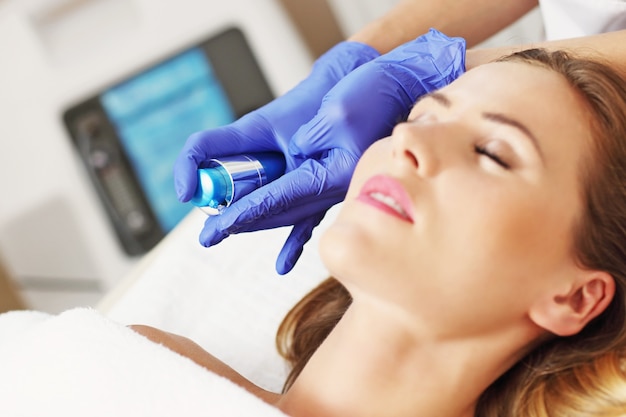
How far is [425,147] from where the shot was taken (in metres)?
0.78

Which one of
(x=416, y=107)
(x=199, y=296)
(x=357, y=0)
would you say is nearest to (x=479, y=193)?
(x=416, y=107)

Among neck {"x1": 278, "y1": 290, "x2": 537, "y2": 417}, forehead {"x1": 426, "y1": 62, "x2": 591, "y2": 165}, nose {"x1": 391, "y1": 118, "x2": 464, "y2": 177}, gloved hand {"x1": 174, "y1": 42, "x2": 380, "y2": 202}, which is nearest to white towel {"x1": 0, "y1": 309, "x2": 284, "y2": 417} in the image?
neck {"x1": 278, "y1": 290, "x2": 537, "y2": 417}

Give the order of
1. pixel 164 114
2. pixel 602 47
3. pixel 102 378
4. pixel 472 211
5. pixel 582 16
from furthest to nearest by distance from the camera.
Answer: pixel 164 114
pixel 582 16
pixel 602 47
pixel 102 378
pixel 472 211

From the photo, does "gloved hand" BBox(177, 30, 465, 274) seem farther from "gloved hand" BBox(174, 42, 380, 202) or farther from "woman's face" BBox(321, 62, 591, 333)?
"woman's face" BBox(321, 62, 591, 333)

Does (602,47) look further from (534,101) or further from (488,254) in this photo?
(488,254)

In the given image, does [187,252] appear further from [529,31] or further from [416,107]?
[529,31]

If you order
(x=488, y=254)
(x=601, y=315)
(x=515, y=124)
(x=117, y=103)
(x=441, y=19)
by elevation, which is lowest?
(x=601, y=315)

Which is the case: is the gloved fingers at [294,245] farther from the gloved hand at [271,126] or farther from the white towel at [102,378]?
the white towel at [102,378]

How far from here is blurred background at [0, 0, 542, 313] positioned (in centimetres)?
166

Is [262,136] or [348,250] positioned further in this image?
[262,136]

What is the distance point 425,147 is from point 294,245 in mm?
308

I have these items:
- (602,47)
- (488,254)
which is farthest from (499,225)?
(602,47)

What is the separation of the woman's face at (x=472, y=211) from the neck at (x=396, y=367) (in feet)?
0.15

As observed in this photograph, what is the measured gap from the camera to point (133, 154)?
5.45ft
